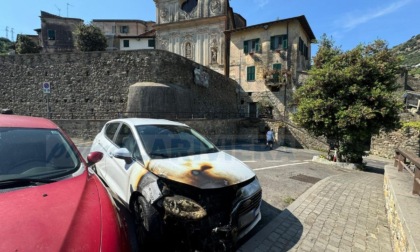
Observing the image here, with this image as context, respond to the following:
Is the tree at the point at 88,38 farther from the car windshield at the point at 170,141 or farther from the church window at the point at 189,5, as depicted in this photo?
the car windshield at the point at 170,141

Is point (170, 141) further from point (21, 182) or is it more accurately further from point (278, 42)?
point (278, 42)

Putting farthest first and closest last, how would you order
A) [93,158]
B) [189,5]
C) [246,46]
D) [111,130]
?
1. [189,5]
2. [246,46]
3. [111,130]
4. [93,158]

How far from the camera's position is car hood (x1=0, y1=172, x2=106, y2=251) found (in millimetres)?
1329

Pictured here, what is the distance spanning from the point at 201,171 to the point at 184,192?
0.37 m

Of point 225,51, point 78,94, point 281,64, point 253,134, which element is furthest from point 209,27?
point 78,94

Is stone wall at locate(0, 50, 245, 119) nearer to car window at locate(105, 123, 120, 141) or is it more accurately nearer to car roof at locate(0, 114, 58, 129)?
car window at locate(105, 123, 120, 141)

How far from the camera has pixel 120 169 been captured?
11.7ft

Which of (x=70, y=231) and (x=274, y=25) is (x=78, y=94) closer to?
(x=70, y=231)

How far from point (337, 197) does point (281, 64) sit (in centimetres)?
2151

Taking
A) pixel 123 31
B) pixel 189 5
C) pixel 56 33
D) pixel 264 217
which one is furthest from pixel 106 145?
pixel 123 31

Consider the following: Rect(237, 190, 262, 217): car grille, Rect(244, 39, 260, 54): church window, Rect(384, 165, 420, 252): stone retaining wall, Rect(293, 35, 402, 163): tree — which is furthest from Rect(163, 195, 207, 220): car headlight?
Rect(244, 39, 260, 54): church window

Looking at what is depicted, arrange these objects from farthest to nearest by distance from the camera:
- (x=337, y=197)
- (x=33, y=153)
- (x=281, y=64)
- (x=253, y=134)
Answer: (x=281, y=64) → (x=253, y=134) → (x=337, y=197) → (x=33, y=153)

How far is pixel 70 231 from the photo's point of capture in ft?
4.88

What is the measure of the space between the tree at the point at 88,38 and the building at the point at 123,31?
18.9 ft
